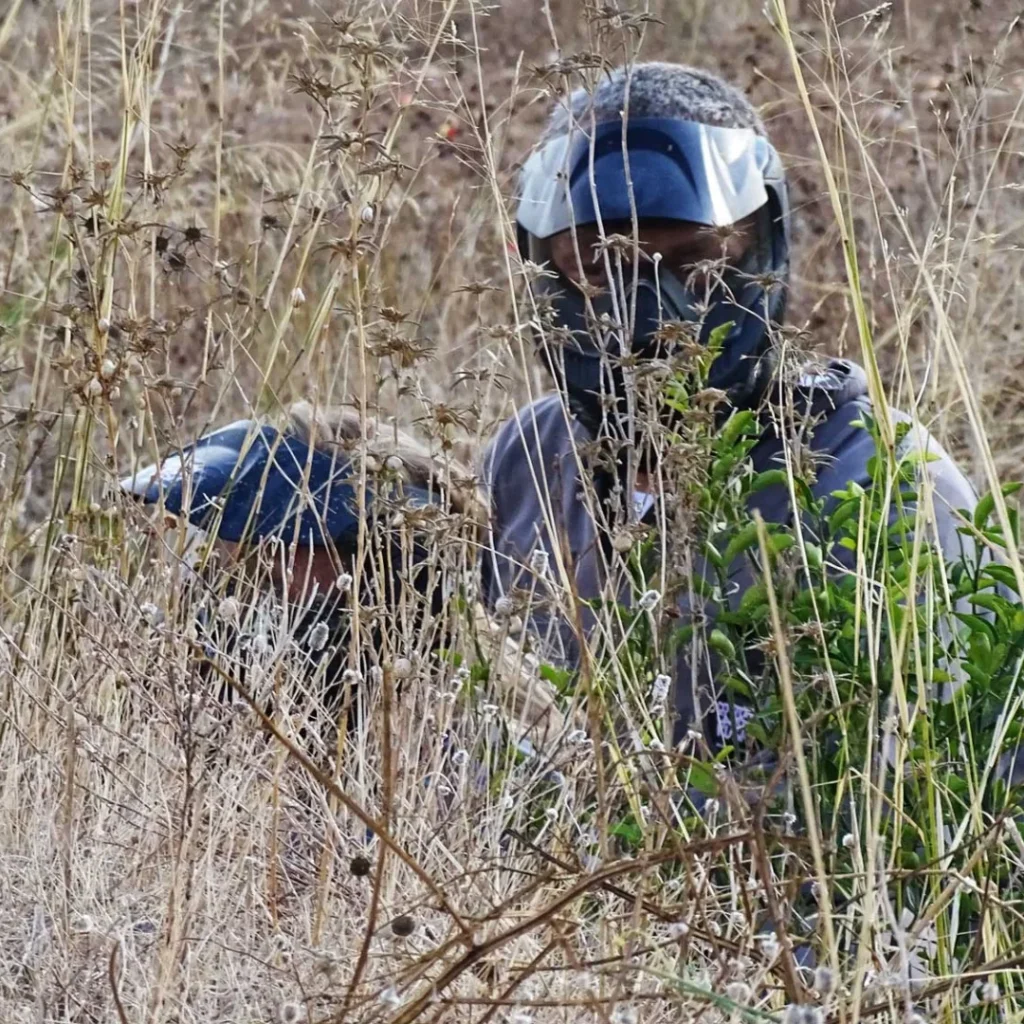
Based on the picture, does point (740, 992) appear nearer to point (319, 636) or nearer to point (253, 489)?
point (319, 636)

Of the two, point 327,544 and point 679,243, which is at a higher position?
point 679,243

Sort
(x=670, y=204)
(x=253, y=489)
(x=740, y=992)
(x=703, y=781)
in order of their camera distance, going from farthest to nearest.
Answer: (x=670, y=204), (x=253, y=489), (x=703, y=781), (x=740, y=992)

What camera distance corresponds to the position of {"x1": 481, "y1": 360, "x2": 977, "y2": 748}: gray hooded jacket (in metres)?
2.41

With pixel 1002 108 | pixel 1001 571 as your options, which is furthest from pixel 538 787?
pixel 1002 108

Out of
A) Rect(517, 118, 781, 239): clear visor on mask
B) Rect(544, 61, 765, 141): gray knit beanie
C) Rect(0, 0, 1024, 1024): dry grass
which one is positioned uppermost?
Rect(544, 61, 765, 141): gray knit beanie

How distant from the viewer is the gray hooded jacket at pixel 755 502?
94.7 inches

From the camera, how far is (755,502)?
298 cm

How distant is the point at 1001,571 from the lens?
6.31ft

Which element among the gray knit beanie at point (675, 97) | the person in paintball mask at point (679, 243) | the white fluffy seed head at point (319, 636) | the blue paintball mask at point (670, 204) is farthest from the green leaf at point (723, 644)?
the gray knit beanie at point (675, 97)

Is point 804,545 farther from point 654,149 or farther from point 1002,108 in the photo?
point 1002,108

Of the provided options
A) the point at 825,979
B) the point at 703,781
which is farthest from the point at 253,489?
the point at 825,979

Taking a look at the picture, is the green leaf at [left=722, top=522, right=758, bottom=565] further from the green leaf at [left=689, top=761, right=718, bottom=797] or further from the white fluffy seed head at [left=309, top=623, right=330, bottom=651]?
the white fluffy seed head at [left=309, top=623, right=330, bottom=651]

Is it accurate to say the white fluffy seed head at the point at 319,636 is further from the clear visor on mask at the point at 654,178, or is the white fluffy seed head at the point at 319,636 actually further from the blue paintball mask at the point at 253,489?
the clear visor on mask at the point at 654,178

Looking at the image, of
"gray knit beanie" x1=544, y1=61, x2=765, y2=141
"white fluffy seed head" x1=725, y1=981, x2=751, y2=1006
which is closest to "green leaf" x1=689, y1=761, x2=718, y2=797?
"white fluffy seed head" x1=725, y1=981, x2=751, y2=1006
